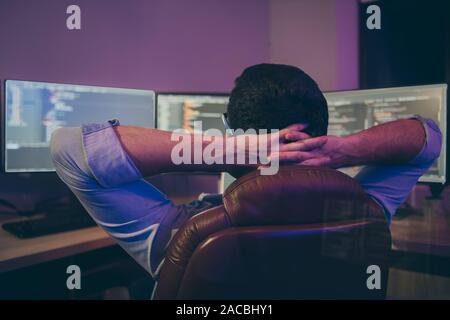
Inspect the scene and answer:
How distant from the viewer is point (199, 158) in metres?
0.71

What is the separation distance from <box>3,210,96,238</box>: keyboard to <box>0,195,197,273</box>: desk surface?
Result: 0.06 feet

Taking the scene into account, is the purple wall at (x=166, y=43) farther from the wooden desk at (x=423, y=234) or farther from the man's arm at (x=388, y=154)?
the man's arm at (x=388, y=154)

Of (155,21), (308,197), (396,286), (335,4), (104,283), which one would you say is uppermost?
(335,4)

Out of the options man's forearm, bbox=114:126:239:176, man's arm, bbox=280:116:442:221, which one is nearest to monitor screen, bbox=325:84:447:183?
man's arm, bbox=280:116:442:221

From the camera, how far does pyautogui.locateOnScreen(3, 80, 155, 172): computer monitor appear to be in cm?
137

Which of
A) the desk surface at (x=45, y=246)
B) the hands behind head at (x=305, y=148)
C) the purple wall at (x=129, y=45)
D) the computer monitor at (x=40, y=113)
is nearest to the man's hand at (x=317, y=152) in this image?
the hands behind head at (x=305, y=148)

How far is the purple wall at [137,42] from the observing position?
1.50m

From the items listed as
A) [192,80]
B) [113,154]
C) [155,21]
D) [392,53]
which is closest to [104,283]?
[113,154]

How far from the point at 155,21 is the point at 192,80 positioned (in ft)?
1.08

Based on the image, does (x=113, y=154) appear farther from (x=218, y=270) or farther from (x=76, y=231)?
(x=76, y=231)

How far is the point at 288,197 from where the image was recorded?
562mm

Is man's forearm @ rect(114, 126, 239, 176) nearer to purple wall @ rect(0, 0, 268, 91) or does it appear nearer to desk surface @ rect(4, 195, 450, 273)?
desk surface @ rect(4, 195, 450, 273)

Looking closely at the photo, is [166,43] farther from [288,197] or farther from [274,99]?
[288,197]

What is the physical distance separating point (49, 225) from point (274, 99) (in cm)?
82
